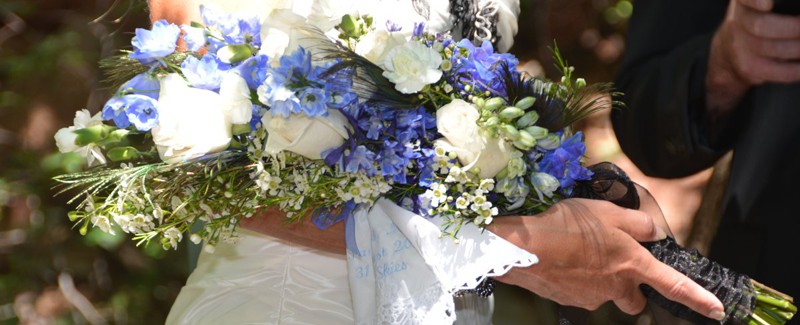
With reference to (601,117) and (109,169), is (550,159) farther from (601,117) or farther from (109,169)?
(109,169)

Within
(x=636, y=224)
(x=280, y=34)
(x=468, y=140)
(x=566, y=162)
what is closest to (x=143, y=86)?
(x=280, y=34)

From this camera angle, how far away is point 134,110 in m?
0.94

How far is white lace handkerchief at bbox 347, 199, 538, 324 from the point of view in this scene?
999mm

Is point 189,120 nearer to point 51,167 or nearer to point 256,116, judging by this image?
point 256,116

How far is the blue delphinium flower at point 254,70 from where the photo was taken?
94cm

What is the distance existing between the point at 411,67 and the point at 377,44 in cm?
6

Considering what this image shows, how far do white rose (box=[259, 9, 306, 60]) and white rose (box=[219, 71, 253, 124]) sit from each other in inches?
1.9

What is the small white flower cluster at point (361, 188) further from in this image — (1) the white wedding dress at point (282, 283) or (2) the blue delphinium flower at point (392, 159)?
(1) the white wedding dress at point (282, 283)

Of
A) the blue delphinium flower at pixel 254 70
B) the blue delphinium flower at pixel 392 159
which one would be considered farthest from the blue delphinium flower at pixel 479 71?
the blue delphinium flower at pixel 254 70

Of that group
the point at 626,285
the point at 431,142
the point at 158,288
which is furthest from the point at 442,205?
the point at 158,288

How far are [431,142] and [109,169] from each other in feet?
1.27

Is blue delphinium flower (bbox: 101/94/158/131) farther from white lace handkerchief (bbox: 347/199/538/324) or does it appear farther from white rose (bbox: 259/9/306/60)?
white lace handkerchief (bbox: 347/199/538/324)

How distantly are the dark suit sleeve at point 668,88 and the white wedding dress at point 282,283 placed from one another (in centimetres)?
27

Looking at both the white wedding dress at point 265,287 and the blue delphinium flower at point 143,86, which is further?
the white wedding dress at point 265,287
